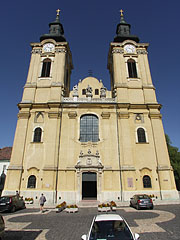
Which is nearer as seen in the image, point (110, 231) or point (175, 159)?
point (110, 231)

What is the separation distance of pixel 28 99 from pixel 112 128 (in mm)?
12440

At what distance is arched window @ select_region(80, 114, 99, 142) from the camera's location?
2126 cm

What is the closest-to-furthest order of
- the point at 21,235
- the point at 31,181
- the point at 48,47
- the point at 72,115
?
the point at 21,235, the point at 31,181, the point at 72,115, the point at 48,47

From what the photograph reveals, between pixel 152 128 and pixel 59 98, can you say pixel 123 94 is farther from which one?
pixel 59 98

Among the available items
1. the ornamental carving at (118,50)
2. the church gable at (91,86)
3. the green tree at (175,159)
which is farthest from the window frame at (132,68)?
the green tree at (175,159)

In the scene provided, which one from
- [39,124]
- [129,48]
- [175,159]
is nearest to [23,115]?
[39,124]

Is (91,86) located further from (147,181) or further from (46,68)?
(147,181)

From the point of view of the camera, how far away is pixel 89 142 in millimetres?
20562

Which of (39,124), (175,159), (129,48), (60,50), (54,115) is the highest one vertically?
(129,48)

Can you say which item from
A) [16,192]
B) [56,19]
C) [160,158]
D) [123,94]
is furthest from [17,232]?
[56,19]

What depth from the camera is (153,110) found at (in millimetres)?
22547

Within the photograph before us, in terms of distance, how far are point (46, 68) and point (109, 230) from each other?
2560 centimetres

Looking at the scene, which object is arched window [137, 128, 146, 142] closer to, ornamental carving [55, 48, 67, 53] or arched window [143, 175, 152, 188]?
arched window [143, 175, 152, 188]

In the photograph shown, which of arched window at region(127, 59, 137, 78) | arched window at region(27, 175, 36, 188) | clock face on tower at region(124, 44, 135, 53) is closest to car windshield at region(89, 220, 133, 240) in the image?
arched window at region(27, 175, 36, 188)
